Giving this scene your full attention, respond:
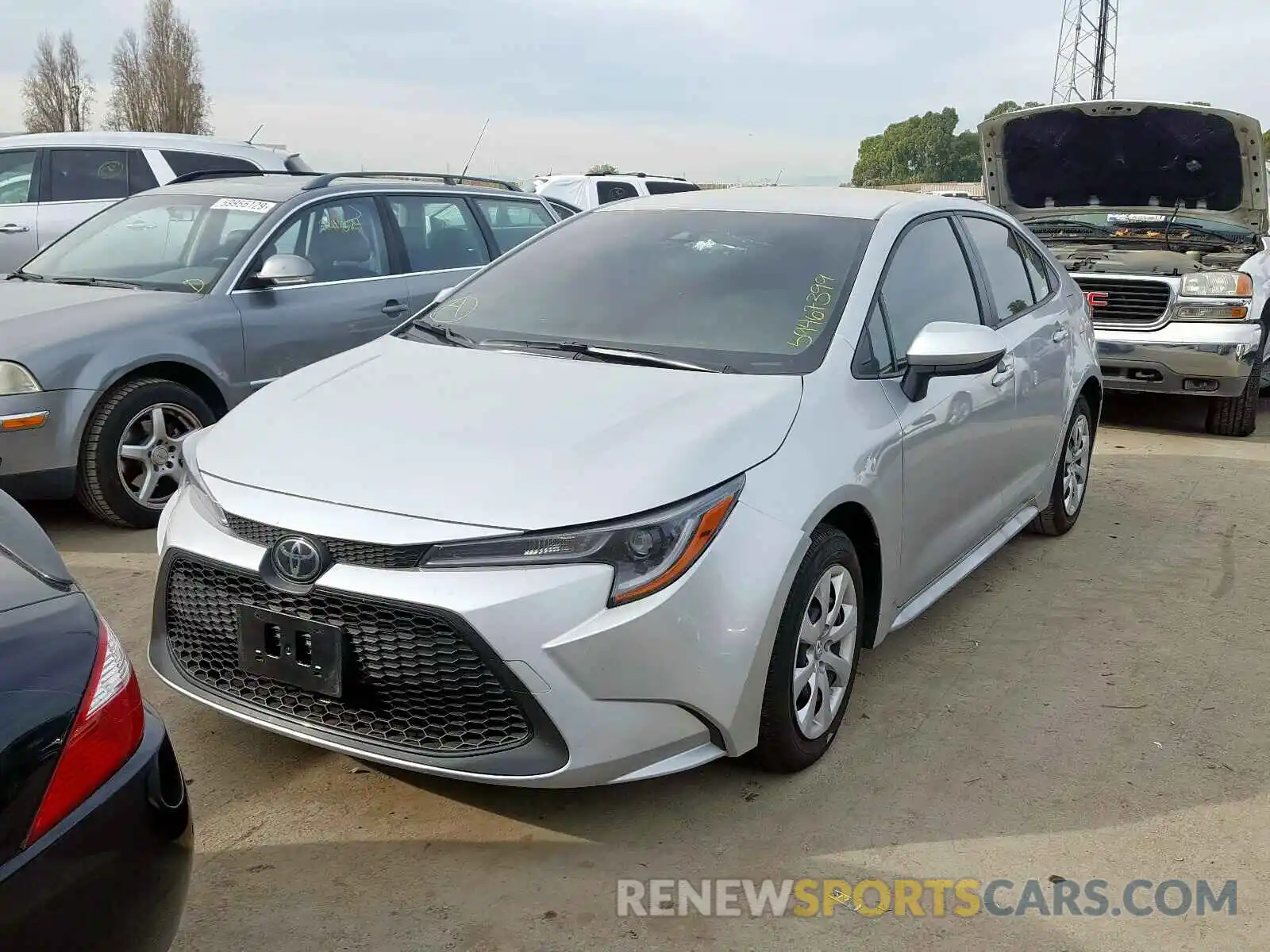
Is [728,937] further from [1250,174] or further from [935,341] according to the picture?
[1250,174]

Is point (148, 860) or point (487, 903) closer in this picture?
point (148, 860)

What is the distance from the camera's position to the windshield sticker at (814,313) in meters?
3.48

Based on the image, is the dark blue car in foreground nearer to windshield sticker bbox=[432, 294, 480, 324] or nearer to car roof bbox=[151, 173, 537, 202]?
windshield sticker bbox=[432, 294, 480, 324]

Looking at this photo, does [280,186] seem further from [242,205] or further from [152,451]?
[152,451]

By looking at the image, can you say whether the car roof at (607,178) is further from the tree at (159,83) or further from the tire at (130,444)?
the tree at (159,83)

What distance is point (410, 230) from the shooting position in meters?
6.66

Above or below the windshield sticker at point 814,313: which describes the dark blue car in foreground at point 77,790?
below

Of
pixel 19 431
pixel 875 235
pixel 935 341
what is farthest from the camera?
pixel 19 431

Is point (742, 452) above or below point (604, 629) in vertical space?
above

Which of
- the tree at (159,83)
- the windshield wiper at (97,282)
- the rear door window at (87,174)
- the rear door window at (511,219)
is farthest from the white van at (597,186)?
the tree at (159,83)

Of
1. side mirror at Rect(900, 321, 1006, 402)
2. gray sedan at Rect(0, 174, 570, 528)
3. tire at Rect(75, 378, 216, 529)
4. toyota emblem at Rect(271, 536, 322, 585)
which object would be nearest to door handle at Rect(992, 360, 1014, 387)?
side mirror at Rect(900, 321, 1006, 402)

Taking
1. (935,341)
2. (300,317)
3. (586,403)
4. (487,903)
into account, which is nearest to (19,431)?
(300,317)

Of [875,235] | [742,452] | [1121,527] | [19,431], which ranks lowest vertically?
[1121,527]

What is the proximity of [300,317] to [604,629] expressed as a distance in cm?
386
